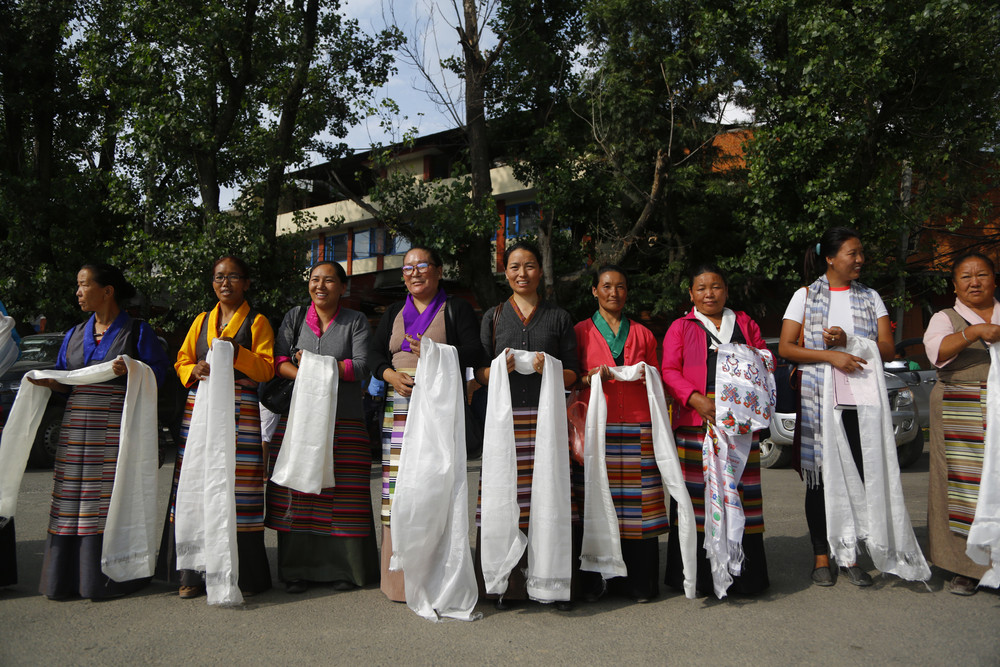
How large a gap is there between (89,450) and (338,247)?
981 inches

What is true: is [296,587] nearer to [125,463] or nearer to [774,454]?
[125,463]

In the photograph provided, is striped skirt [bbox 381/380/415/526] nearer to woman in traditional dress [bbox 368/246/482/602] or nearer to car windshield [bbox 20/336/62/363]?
woman in traditional dress [bbox 368/246/482/602]

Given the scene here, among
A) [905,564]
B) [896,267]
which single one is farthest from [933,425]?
[896,267]

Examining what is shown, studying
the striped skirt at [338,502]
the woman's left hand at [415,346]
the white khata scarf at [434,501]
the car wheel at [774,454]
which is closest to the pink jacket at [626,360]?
the white khata scarf at [434,501]

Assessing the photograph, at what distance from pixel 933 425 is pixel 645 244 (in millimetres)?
11561

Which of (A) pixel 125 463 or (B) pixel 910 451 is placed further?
(B) pixel 910 451

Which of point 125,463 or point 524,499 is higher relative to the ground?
point 125,463

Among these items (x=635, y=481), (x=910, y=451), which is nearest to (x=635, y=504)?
(x=635, y=481)

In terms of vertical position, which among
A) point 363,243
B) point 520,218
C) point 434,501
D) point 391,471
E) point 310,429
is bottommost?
point 434,501

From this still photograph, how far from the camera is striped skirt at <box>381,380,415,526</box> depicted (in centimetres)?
412

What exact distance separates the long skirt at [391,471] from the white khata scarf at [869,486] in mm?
2410

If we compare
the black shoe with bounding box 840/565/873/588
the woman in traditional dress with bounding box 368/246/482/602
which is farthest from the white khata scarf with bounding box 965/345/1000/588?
the woman in traditional dress with bounding box 368/246/482/602

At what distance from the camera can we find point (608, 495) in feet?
13.1

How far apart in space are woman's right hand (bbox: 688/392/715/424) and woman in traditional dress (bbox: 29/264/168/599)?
310cm
